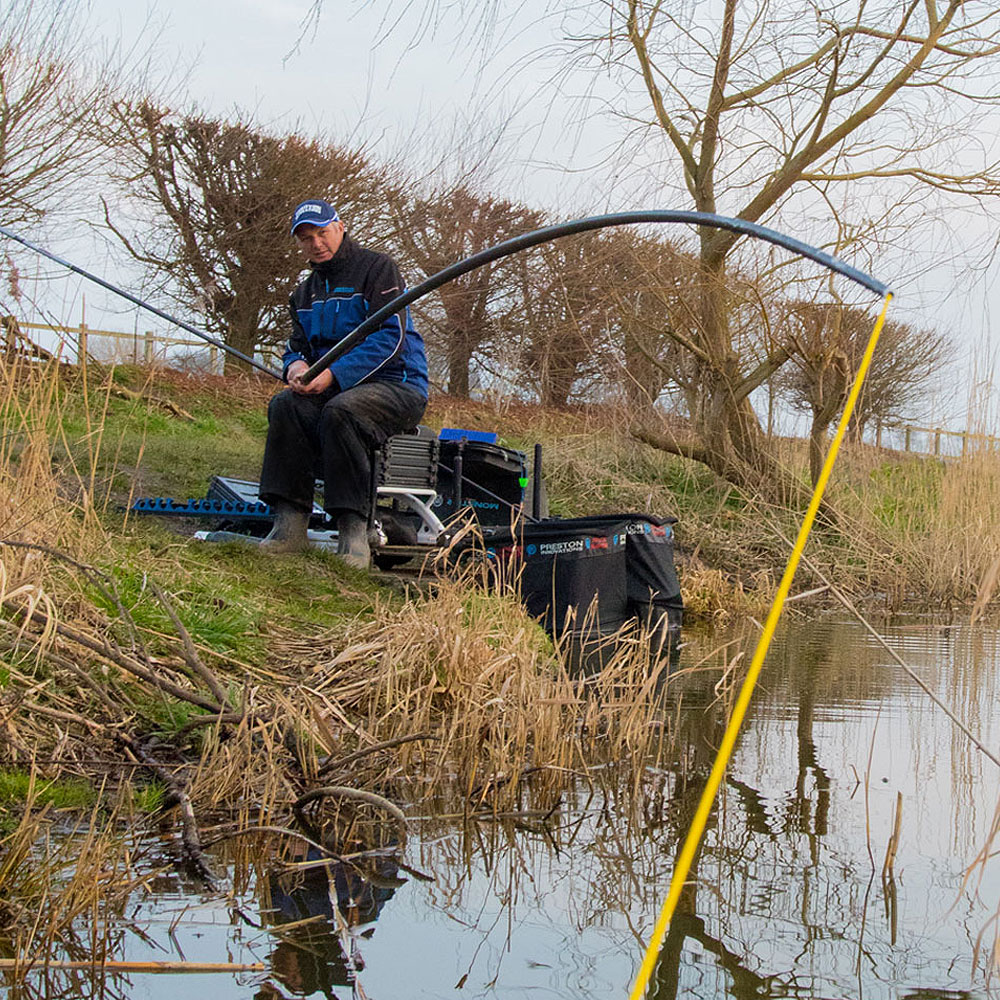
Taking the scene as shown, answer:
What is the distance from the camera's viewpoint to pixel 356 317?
602 cm

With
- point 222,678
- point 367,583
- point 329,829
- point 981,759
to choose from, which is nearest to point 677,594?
point 367,583

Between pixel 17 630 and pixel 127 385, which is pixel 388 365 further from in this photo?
pixel 127 385

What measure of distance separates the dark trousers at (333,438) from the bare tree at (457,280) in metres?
12.5

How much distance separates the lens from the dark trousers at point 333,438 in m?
5.84

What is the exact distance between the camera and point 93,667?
3.56m

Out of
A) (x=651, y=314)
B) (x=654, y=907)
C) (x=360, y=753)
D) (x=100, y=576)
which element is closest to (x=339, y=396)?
(x=100, y=576)

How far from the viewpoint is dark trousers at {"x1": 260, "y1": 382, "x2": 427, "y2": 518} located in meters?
5.84

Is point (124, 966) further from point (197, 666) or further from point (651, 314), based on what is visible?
point (651, 314)

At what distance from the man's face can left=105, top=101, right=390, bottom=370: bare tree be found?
10850 millimetres

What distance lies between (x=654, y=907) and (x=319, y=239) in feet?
13.6

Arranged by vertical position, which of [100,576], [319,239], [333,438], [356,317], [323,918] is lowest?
[323,918]

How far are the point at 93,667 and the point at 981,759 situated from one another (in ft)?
9.12

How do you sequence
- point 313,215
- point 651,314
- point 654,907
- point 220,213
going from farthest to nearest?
1. point 220,213
2. point 651,314
3. point 313,215
4. point 654,907

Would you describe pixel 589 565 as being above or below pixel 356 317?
below
